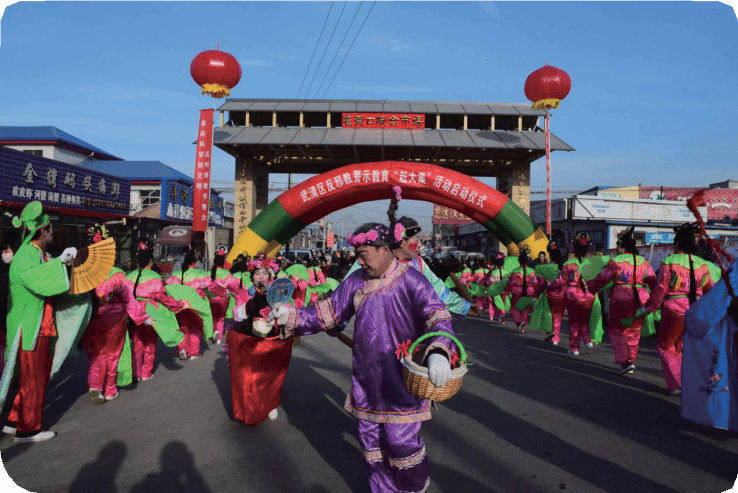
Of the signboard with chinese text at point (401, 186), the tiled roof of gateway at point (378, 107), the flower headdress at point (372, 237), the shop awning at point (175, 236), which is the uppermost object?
the tiled roof of gateway at point (378, 107)

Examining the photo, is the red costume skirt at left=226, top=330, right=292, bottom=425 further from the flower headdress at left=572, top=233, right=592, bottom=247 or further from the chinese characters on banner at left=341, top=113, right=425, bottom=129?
the chinese characters on banner at left=341, top=113, right=425, bottom=129

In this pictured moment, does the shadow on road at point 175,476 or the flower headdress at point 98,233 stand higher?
the flower headdress at point 98,233

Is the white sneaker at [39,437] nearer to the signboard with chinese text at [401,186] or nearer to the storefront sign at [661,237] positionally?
the signboard with chinese text at [401,186]

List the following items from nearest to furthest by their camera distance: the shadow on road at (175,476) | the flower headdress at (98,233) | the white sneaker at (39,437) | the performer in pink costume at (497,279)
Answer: the shadow on road at (175,476), the white sneaker at (39,437), the flower headdress at (98,233), the performer in pink costume at (497,279)

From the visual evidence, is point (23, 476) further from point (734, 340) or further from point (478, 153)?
point (478, 153)

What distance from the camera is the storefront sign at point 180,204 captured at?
20.8 m

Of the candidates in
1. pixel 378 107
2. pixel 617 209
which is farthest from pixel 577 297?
pixel 617 209

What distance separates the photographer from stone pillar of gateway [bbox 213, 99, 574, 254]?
13.9 meters

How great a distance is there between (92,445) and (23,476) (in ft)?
1.59

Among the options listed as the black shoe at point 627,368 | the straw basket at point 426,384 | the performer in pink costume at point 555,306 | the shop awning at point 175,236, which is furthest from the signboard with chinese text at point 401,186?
the shop awning at point 175,236

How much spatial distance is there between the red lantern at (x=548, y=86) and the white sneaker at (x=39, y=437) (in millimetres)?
11086

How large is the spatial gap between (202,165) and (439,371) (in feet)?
42.8

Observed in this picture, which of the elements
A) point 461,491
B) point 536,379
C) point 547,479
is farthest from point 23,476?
point 536,379

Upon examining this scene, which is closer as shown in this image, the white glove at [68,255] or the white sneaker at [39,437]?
the white glove at [68,255]
